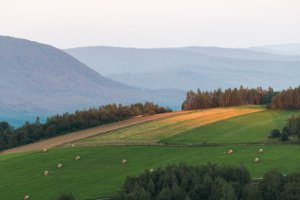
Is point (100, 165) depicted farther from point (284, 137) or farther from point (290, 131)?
point (290, 131)

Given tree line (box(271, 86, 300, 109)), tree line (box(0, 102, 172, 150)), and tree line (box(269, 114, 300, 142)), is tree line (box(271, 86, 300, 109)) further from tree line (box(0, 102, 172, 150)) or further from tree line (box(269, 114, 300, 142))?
tree line (box(0, 102, 172, 150))

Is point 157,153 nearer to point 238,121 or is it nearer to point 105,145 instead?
point 105,145

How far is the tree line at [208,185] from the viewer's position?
6116 cm

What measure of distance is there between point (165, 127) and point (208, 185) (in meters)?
55.0

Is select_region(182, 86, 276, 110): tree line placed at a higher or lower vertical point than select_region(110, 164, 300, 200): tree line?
higher

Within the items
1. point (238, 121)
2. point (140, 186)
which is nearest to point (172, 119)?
point (238, 121)

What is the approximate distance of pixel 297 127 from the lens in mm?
97312

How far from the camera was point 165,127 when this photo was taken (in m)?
120

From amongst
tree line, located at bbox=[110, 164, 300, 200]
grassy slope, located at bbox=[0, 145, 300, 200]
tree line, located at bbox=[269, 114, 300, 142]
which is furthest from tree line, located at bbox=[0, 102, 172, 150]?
tree line, located at bbox=[110, 164, 300, 200]

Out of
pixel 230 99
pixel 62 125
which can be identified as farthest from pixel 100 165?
pixel 230 99

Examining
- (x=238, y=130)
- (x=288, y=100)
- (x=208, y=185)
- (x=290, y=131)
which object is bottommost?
(x=208, y=185)

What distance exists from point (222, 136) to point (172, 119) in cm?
2947

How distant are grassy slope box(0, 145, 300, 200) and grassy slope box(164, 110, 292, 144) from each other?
19.9 ft

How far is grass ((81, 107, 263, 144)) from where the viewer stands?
110 m
